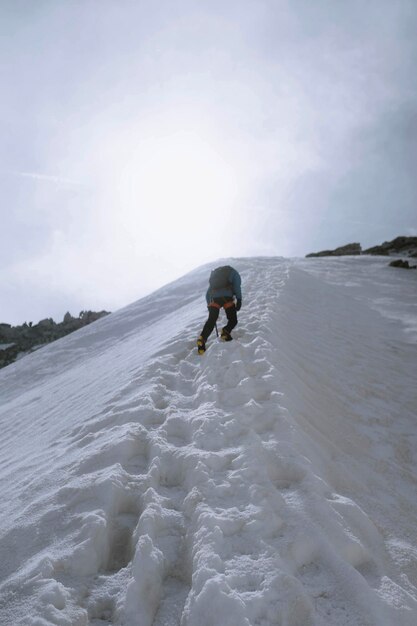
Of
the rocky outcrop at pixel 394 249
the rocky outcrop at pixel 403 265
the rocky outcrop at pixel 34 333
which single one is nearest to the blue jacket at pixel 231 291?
the rocky outcrop at pixel 403 265

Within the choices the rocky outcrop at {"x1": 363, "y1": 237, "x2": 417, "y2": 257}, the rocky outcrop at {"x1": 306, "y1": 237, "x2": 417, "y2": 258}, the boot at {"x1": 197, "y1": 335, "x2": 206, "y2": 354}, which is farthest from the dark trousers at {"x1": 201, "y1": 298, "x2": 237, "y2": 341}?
the rocky outcrop at {"x1": 363, "y1": 237, "x2": 417, "y2": 257}

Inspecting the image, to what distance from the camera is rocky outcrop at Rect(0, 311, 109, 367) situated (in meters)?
29.4

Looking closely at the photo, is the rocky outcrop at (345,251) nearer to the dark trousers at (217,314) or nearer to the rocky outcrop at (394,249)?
the rocky outcrop at (394,249)

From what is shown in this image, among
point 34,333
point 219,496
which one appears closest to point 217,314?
point 219,496

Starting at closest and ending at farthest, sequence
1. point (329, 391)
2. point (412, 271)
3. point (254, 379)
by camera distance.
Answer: point (254, 379), point (329, 391), point (412, 271)

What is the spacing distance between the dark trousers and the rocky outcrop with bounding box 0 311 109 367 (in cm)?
2528

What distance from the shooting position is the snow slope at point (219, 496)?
2248 mm

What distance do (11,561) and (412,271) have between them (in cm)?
2154

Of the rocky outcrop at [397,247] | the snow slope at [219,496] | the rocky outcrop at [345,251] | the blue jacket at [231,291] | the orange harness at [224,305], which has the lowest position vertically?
the snow slope at [219,496]

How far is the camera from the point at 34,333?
32.9m

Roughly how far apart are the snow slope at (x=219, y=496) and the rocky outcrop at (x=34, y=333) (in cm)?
2456

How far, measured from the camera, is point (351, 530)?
2.69m

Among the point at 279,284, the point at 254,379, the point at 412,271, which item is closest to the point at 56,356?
the point at 279,284

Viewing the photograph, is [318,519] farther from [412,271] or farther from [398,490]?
[412,271]
